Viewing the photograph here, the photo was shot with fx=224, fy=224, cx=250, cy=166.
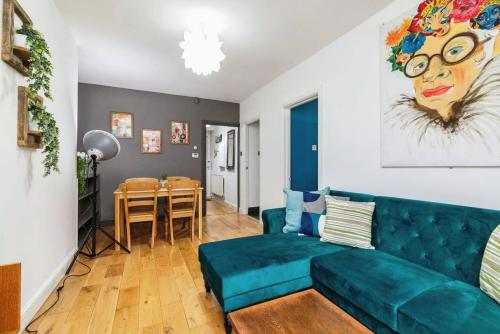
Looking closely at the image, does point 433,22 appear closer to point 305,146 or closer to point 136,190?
point 305,146

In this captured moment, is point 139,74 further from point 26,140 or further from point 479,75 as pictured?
point 479,75

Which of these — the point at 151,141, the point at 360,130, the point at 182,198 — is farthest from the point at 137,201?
the point at 360,130

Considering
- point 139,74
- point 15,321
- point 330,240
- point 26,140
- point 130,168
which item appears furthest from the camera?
point 130,168

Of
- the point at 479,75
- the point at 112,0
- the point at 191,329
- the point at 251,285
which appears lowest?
the point at 191,329

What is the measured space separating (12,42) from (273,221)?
228cm

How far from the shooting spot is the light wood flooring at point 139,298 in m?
1.52

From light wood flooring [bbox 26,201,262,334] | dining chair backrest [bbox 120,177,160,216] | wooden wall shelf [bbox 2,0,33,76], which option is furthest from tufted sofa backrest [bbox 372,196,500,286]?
wooden wall shelf [bbox 2,0,33,76]

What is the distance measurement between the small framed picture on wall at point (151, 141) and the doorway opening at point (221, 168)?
88 cm

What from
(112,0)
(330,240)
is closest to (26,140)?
(112,0)

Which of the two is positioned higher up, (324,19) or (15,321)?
(324,19)

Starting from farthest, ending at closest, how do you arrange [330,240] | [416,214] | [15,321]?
[330,240]
[416,214]
[15,321]

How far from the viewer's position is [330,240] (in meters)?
1.93

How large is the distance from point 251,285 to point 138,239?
243 cm

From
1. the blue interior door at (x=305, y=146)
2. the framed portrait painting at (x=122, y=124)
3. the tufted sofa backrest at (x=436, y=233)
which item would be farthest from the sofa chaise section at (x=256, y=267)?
the framed portrait painting at (x=122, y=124)
